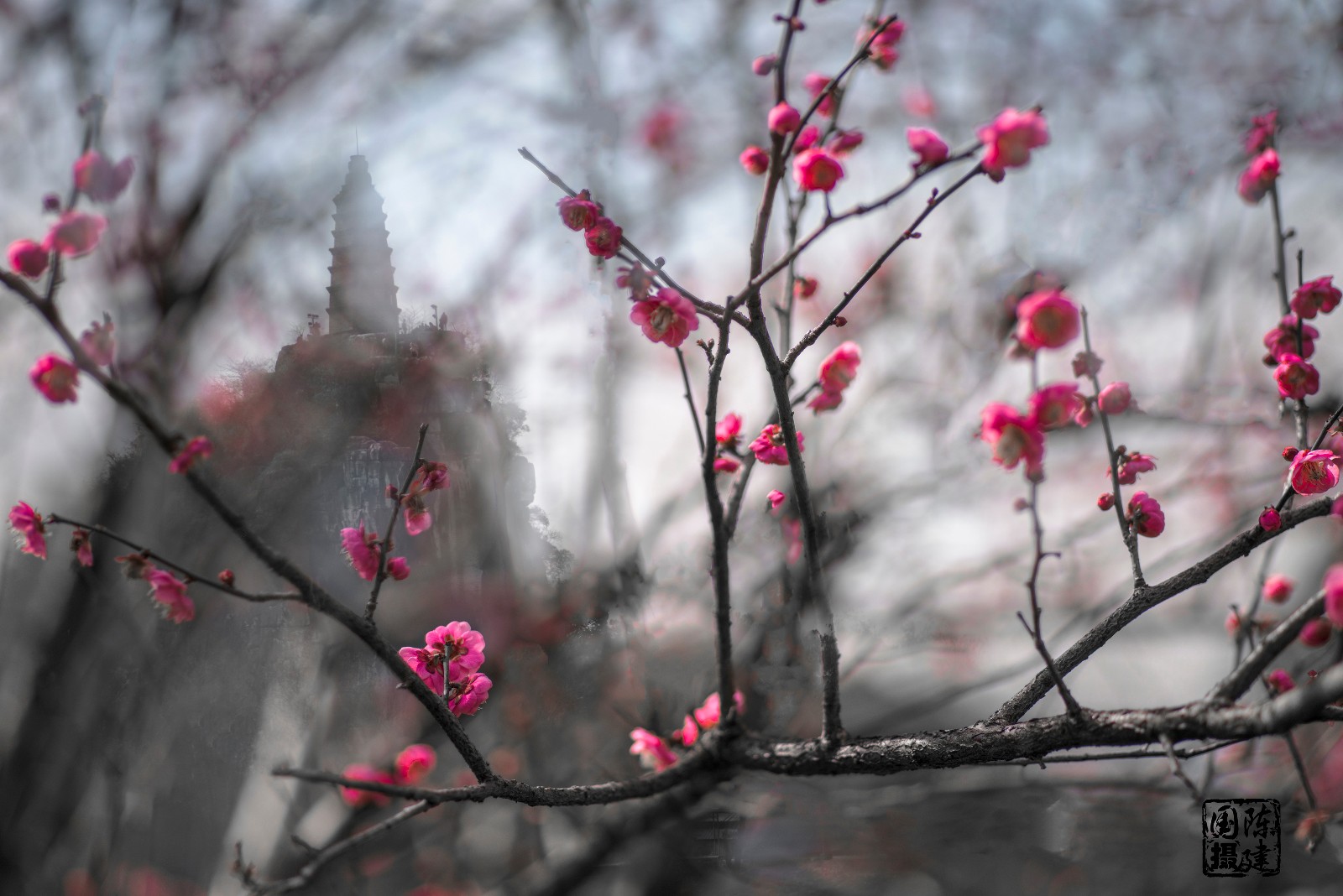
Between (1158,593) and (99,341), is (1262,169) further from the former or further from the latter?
(99,341)

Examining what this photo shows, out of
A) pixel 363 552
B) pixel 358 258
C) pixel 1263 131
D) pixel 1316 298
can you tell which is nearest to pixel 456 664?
pixel 363 552

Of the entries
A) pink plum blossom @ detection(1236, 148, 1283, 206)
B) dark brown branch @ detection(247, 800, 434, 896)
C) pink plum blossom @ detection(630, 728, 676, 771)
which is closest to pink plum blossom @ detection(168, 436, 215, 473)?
dark brown branch @ detection(247, 800, 434, 896)

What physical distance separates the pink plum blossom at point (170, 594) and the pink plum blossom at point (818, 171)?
2.64 feet

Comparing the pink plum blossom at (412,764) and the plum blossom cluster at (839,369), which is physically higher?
the plum blossom cluster at (839,369)

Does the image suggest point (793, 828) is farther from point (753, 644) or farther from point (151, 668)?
point (151, 668)

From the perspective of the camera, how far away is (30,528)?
86 cm

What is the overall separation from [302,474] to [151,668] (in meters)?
0.57

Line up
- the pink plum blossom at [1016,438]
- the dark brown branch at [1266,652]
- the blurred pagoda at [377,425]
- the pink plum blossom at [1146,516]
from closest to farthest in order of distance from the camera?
1. the dark brown branch at [1266,652]
2. the pink plum blossom at [1016,438]
3. the pink plum blossom at [1146,516]
4. the blurred pagoda at [377,425]

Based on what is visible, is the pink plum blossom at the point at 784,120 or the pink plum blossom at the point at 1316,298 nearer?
the pink plum blossom at the point at 784,120

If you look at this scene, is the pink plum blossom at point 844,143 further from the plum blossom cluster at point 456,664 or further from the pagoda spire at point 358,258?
the pagoda spire at point 358,258

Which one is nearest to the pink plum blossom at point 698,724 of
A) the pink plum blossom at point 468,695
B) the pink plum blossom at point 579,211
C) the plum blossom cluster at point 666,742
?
the plum blossom cluster at point 666,742

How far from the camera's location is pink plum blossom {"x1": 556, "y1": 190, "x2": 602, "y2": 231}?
0.80 meters

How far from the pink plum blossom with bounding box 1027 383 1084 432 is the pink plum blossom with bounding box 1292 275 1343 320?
647 mm

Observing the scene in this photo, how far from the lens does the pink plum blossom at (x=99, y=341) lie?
66 cm
